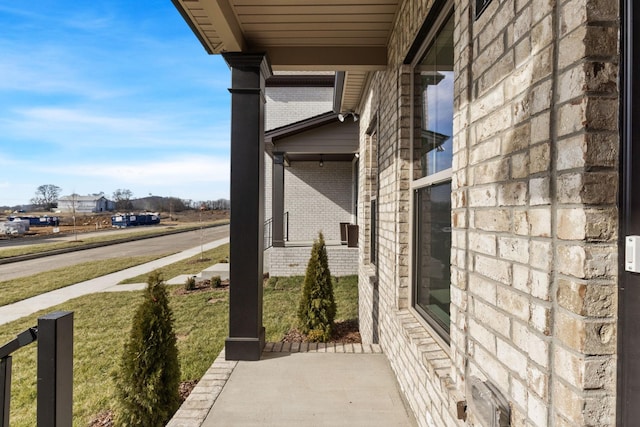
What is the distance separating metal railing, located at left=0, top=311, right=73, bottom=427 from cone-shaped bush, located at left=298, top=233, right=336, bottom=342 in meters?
3.80

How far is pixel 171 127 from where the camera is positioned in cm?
4644

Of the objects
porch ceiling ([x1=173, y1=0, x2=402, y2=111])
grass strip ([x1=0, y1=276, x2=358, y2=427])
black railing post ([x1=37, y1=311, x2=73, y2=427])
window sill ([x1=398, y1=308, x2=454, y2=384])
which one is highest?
porch ceiling ([x1=173, y1=0, x2=402, y2=111])

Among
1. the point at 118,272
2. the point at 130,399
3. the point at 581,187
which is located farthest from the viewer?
the point at 118,272

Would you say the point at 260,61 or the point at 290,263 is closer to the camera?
the point at 260,61

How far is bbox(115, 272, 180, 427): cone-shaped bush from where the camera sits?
2.98 m

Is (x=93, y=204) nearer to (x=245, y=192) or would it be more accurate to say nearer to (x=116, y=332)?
(x=116, y=332)

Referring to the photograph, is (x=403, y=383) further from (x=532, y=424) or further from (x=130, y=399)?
(x=130, y=399)

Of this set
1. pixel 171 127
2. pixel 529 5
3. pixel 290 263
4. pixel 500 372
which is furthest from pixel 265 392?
pixel 171 127

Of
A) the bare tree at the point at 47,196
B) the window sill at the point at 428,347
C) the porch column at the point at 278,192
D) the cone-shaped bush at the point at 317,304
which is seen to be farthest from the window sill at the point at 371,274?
the bare tree at the point at 47,196

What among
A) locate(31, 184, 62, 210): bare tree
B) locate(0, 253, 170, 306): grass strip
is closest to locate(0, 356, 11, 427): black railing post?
locate(0, 253, 170, 306): grass strip

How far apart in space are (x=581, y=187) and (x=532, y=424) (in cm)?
69

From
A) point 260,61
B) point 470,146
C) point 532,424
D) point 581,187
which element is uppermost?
point 260,61

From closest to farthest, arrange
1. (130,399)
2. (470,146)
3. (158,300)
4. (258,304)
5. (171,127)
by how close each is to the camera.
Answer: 1. (470,146)
2. (130,399)
3. (158,300)
4. (258,304)
5. (171,127)

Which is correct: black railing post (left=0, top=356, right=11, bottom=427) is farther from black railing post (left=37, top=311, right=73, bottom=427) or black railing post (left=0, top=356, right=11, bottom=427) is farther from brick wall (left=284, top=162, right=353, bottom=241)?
brick wall (left=284, top=162, right=353, bottom=241)
